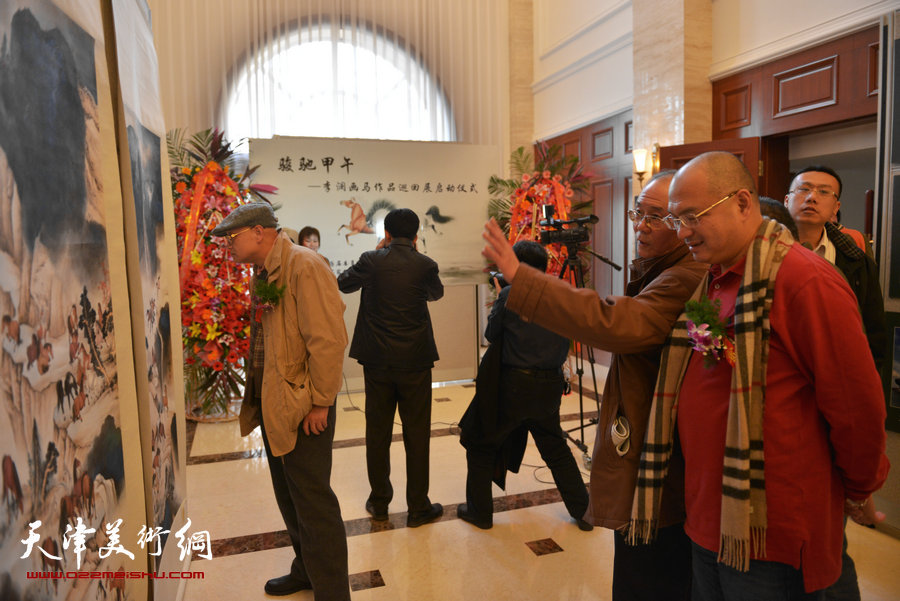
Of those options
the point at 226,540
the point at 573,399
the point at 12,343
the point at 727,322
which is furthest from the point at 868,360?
the point at 573,399

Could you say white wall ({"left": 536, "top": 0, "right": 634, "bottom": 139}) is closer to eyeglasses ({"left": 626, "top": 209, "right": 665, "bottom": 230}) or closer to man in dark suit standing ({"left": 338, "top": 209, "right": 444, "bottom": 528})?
man in dark suit standing ({"left": 338, "top": 209, "right": 444, "bottom": 528})

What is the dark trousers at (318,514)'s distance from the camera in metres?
2.31

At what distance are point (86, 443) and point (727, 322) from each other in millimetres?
1431

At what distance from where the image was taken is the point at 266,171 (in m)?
5.82

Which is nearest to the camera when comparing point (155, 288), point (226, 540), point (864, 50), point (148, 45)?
point (155, 288)

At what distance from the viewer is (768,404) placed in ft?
4.33

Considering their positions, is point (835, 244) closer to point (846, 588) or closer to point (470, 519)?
point (846, 588)

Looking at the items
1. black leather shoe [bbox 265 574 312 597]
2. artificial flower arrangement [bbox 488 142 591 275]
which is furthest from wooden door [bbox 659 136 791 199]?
black leather shoe [bbox 265 574 312 597]

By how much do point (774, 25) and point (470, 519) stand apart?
4.84 metres

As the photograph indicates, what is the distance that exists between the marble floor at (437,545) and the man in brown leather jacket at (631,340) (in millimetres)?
974

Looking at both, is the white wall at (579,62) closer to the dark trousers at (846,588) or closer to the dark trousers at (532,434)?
the dark trousers at (532,434)

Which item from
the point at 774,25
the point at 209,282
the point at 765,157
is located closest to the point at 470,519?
the point at 209,282

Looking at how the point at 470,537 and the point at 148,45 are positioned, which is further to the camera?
the point at 470,537

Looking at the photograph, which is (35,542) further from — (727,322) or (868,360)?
(868,360)
